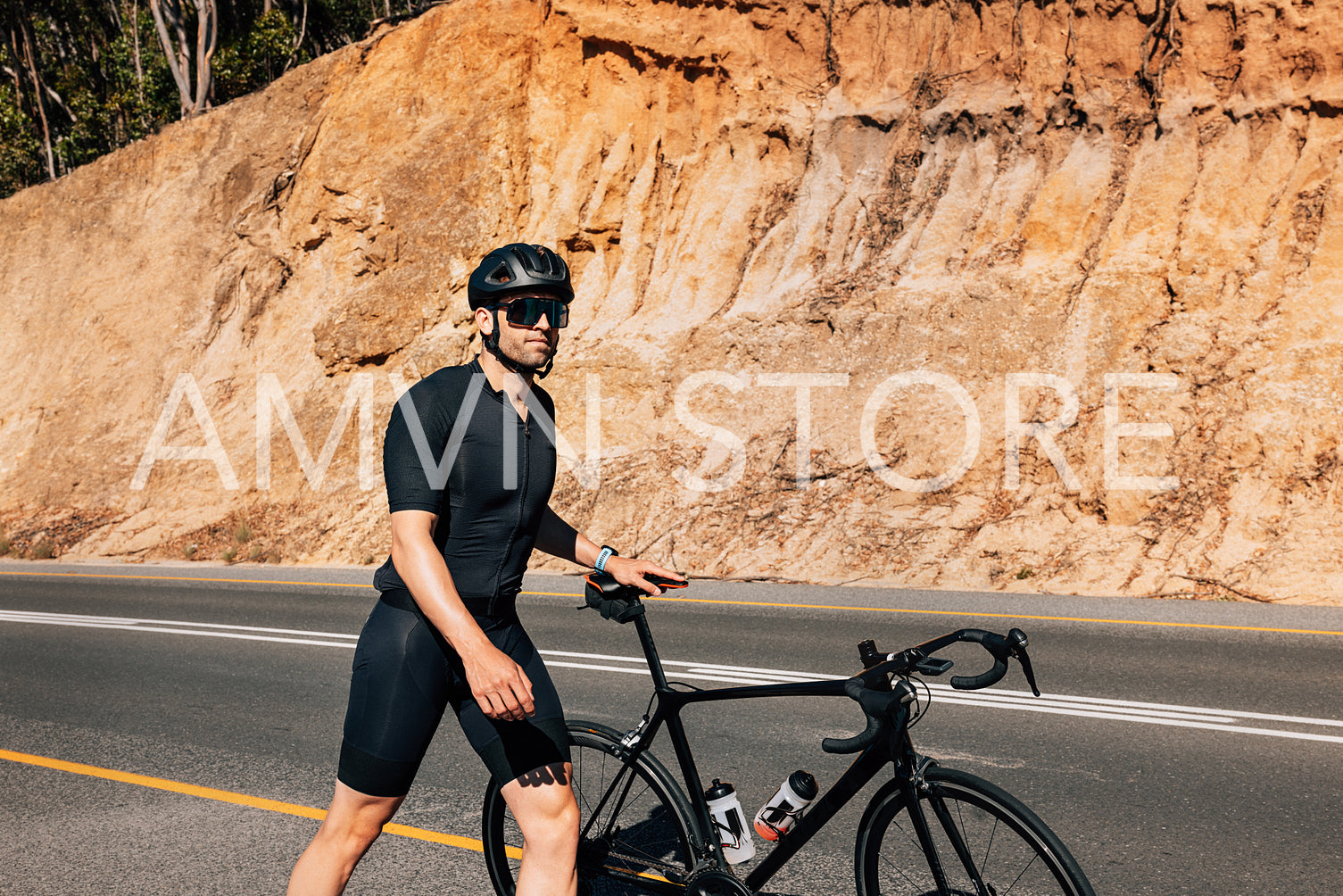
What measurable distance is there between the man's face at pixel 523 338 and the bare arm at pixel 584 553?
0.56 metres

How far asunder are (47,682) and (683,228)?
14744 millimetres

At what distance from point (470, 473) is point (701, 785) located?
121 centimetres

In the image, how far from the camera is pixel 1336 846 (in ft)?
14.6

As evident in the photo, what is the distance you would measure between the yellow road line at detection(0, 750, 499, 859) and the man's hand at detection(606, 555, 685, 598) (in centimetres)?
174

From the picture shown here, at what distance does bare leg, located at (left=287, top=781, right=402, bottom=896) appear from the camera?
292 cm

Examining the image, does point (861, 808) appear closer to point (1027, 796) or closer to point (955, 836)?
point (1027, 796)

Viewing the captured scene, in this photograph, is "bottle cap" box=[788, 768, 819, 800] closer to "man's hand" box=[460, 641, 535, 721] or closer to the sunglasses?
"man's hand" box=[460, 641, 535, 721]

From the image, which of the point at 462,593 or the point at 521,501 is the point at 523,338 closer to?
the point at 521,501

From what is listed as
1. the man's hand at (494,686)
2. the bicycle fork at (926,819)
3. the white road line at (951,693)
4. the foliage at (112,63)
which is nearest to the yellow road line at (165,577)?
the white road line at (951,693)

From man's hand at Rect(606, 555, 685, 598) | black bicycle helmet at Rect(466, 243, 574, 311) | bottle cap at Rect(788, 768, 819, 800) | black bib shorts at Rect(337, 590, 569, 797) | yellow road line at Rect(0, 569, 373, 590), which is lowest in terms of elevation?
yellow road line at Rect(0, 569, 373, 590)

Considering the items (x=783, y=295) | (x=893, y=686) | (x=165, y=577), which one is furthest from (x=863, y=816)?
(x=783, y=295)

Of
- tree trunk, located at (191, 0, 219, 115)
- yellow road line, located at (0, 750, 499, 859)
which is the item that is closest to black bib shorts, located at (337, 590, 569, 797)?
yellow road line, located at (0, 750, 499, 859)

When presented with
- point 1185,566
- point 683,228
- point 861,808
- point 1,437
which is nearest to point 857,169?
point 683,228

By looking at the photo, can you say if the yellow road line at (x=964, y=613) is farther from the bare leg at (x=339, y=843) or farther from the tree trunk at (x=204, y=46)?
the tree trunk at (x=204, y=46)
